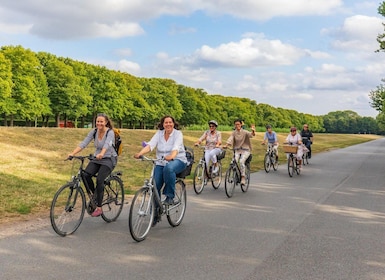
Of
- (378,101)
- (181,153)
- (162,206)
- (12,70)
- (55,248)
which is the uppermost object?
(12,70)

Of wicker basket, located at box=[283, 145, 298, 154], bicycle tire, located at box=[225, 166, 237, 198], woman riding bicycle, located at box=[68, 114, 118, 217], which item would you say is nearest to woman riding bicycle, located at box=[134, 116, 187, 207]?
woman riding bicycle, located at box=[68, 114, 118, 217]

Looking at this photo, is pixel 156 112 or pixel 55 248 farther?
pixel 156 112

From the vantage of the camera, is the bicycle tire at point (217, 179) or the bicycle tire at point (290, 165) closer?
the bicycle tire at point (217, 179)

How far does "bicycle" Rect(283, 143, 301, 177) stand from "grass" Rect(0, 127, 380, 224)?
7.45 ft

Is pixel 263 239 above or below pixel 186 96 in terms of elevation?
below

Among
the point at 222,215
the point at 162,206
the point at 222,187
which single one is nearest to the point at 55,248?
the point at 162,206

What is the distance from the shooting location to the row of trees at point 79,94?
46156mm

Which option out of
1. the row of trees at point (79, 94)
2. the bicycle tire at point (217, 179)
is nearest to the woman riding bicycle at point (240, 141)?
the bicycle tire at point (217, 179)

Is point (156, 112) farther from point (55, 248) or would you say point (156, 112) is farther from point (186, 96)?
point (55, 248)

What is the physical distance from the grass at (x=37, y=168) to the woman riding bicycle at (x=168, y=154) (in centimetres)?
45

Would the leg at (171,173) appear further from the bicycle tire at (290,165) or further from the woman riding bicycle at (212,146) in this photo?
the bicycle tire at (290,165)

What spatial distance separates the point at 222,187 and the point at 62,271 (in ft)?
24.9

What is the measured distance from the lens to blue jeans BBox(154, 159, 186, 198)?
6.49m

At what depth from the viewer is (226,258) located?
5.21 meters
